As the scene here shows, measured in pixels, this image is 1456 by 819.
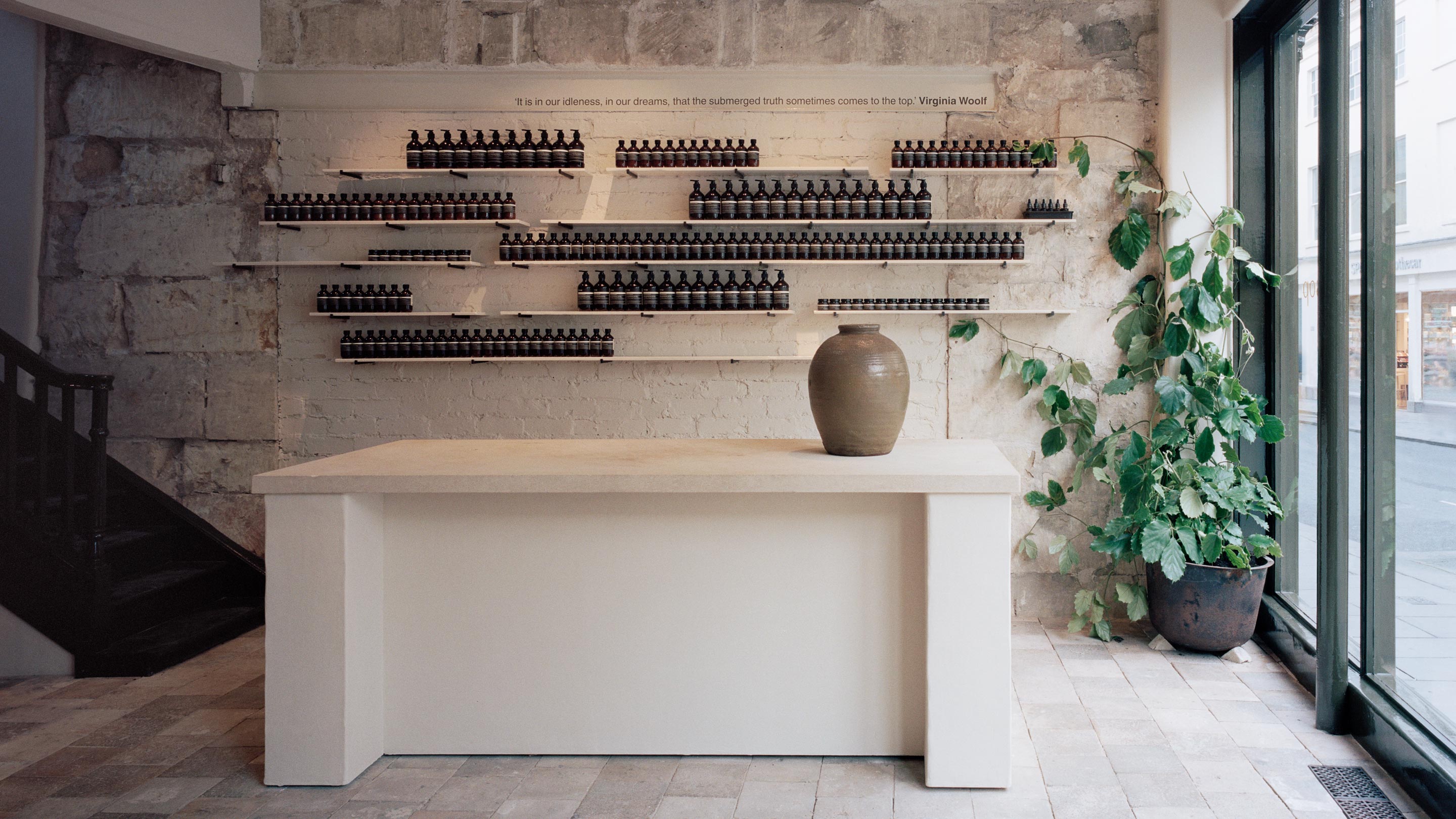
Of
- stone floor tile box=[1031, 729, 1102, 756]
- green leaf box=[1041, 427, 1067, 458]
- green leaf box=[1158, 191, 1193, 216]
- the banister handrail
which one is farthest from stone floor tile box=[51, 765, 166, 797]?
green leaf box=[1158, 191, 1193, 216]

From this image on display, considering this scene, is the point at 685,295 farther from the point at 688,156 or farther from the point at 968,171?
Result: the point at 968,171

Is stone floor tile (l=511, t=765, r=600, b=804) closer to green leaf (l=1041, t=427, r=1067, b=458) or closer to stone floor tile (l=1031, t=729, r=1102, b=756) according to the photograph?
stone floor tile (l=1031, t=729, r=1102, b=756)

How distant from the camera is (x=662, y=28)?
4875 millimetres

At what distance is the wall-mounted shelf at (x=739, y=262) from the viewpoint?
4672 millimetres

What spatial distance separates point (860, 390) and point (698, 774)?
125 cm

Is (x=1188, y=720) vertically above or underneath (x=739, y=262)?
underneath

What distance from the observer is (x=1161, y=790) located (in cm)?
277

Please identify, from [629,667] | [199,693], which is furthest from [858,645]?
[199,693]

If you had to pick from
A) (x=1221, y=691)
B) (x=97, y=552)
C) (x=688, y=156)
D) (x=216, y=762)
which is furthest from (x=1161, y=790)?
(x=97, y=552)

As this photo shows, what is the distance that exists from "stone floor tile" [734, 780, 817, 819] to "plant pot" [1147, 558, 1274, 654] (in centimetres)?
213

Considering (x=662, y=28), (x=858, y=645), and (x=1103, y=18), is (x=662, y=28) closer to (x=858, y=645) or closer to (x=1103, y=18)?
(x=1103, y=18)

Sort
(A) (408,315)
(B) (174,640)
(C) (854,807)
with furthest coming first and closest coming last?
(A) (408,315), (B) (174,640), (C) (854,807)

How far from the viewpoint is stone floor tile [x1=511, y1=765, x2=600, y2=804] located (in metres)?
2.70

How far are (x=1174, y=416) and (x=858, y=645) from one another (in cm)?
208
